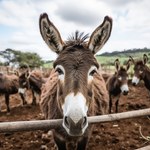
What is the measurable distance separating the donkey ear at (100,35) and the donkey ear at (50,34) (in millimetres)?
416

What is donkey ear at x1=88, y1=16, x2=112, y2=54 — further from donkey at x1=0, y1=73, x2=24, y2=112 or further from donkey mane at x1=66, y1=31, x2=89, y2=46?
donkey at x1=0, y1=73, x2=24, y2=112

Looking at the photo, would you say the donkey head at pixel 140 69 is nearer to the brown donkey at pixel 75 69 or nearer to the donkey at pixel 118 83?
the donkey at pixel 118 83

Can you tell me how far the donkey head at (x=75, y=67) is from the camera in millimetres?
2586

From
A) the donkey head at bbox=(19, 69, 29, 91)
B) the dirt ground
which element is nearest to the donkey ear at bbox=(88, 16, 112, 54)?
the dirt ground

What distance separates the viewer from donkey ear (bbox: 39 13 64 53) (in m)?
3.10

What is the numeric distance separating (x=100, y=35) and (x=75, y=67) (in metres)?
0.59

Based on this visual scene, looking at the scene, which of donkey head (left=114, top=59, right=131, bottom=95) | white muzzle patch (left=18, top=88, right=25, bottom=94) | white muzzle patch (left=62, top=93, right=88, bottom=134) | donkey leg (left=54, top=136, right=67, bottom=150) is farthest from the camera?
white muzzle patch (left=18, top=88, right=25, bottom=94)

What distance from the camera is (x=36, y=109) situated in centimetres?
1120

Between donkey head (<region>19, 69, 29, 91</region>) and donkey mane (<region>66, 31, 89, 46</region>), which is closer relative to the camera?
donkey mane (<region>66, 31, 89, 46</region>)

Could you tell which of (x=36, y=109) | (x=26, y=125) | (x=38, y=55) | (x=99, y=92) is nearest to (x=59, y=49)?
(x=26, y=125)

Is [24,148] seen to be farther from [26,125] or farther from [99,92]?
[26,125]

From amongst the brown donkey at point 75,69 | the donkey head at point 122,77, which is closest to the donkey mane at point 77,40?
the brown donkey at point 75,69

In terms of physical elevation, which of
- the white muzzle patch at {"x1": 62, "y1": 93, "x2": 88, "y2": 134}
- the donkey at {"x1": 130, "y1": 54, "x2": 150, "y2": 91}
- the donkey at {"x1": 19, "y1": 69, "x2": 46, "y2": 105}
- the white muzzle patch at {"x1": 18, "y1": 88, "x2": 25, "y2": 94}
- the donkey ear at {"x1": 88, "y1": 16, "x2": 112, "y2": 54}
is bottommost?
the white muzzle patch at {"x1": 18, "y1": 88, "x2": 25, "y2": 94}

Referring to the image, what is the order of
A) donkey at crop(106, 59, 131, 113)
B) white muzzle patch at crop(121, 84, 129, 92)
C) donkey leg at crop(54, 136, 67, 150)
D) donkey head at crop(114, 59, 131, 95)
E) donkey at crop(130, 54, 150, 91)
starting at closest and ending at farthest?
donkey leg at crop(54, 136, 67, 150)
white muzzle patch at crop(121, 84, 129, 92)
donkey head at crop(114, 59, 131, 95)
donkey at crop(106, 59, 131, 113)
donkey at crop(130, 54, 150, 91)
